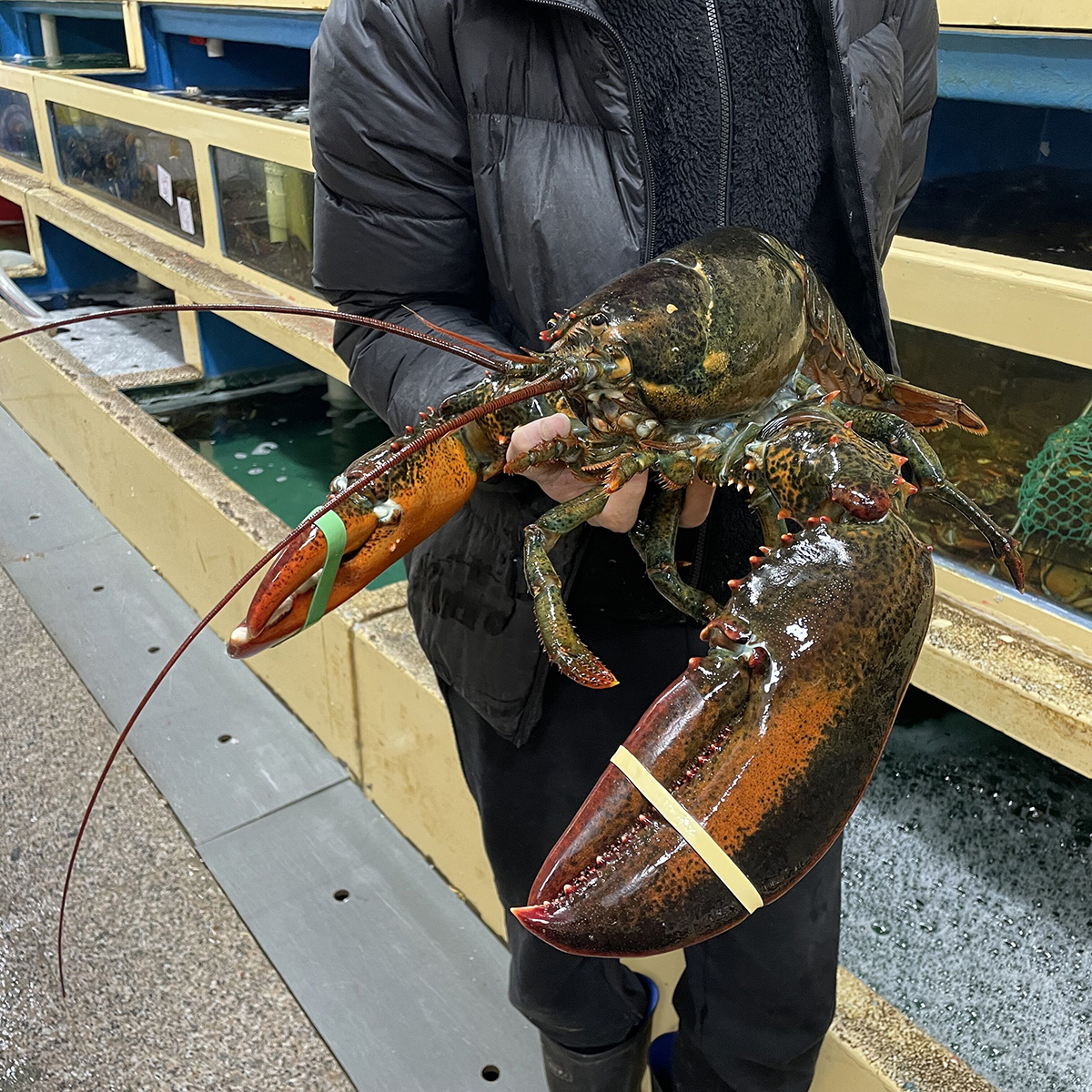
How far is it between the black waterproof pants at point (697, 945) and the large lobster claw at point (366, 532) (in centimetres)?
25

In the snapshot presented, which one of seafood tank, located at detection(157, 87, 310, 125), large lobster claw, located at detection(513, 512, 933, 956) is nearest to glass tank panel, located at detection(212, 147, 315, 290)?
seafood tank, located at detection(157, 87, 310, 125)

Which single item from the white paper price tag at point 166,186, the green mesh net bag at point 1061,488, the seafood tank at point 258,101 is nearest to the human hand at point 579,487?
the green mesh net bag at point 1061,488

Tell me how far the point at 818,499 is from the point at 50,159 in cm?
496

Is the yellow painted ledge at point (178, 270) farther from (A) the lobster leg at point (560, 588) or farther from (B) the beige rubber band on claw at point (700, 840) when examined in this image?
(B) the beige rubber band on claw at point (700, 840)

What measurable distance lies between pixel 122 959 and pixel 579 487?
130 centimetres

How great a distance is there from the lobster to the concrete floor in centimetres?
86

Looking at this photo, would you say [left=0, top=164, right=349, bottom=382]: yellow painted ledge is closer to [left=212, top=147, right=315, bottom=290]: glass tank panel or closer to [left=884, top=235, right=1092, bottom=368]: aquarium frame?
[left=212, top=147, right=315, bottom=290]: glass tank panel

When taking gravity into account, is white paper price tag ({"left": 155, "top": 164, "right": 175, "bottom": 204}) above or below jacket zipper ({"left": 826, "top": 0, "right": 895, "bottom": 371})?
below

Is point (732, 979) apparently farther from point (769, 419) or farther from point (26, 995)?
point (26, 995)

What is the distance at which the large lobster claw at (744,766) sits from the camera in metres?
0.60

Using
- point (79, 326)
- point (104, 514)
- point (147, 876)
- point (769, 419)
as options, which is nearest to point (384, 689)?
point (147, 876)

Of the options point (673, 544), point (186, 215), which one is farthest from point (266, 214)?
point (673, 544)

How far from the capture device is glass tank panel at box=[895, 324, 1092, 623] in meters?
1.39

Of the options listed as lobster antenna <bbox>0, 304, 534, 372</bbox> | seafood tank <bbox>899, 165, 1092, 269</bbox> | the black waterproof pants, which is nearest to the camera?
lobster antenna <bbox>0, 304, 534, 372</bbox>
